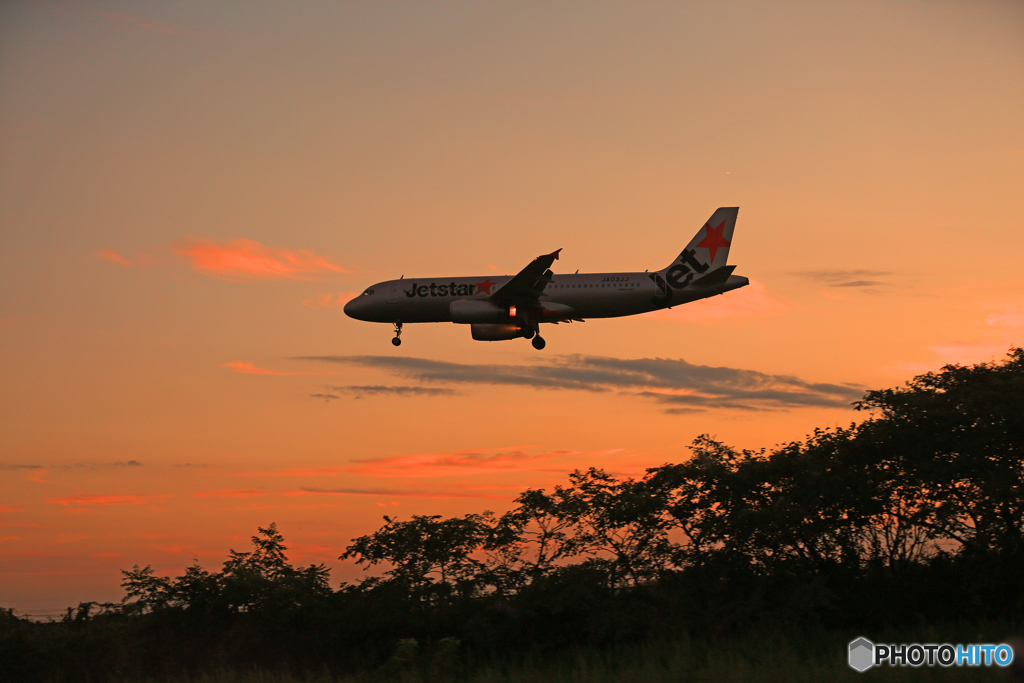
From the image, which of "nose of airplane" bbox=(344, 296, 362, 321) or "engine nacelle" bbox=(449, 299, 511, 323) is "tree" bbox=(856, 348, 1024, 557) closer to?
Answer: "engine nacelle" bbox=(449, 299, 511, 323)

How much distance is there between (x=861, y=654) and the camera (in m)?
25.5

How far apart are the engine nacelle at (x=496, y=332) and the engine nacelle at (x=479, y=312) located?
37cm

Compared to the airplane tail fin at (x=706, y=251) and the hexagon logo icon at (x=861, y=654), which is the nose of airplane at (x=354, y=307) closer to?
the airplane tail fin at (x=706, y=251)

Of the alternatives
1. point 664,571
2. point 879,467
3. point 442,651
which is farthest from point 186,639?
point 879,467

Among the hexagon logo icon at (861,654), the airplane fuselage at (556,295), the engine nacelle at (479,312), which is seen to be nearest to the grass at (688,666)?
the hexagon logo icon at (861,654)

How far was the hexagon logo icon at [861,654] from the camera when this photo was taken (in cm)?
2300

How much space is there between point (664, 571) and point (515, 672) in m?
7.33

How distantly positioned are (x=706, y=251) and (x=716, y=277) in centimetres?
529

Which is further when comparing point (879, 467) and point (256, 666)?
point (879, 467)

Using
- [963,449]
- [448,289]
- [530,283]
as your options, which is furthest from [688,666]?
[448,289]

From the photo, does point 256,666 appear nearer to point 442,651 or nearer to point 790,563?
point 442,651

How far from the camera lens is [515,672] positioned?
27.5 meters

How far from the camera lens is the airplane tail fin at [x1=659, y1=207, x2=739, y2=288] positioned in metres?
44.0

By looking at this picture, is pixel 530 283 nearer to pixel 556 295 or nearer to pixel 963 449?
pixel 556 295
